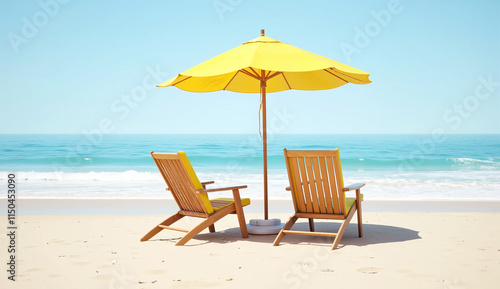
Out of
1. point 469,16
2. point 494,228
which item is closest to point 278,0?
point 469,16

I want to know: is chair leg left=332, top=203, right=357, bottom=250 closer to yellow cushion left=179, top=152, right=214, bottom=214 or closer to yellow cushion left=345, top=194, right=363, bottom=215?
yellow cushion left=345, top=194, right=363, bottom=215

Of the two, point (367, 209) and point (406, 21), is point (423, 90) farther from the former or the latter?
point (367, 209)

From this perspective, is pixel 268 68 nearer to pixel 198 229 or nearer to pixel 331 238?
pixel 198 229

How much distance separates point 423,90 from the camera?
36.1 meters

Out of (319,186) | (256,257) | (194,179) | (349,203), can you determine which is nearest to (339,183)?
(319,186)

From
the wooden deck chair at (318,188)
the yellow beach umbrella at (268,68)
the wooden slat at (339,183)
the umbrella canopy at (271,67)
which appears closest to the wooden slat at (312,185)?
the wooden deck chair at (318,188)

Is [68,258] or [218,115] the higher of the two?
[218,115]

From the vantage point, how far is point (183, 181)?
490cm

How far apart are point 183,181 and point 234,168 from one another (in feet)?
56.3

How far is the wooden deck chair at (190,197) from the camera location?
4.75m

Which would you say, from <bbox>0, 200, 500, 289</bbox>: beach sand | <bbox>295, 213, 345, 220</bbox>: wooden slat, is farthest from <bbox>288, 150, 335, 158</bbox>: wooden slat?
<bbox>0, 200, 500, 289</bbox>: beach sand

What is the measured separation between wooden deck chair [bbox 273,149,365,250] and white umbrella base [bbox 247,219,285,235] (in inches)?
18.4

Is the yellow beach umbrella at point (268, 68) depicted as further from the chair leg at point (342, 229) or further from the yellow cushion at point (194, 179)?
the chair leg at point (342, 229)

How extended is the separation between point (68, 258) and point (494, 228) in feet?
15.1
